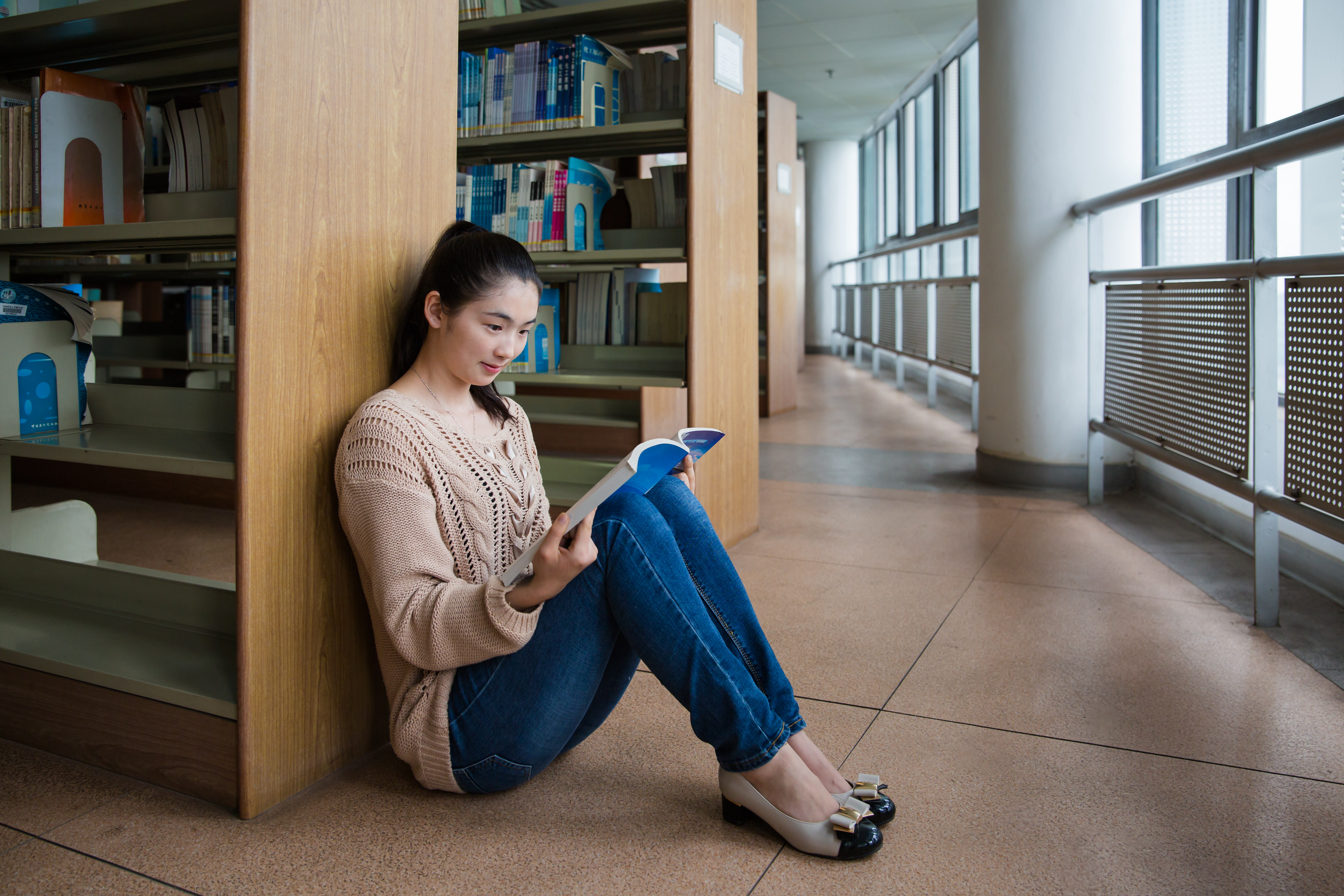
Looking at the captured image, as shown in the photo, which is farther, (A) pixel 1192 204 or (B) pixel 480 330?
(A) pixel 1192 204

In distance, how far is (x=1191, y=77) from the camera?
354 centimetres

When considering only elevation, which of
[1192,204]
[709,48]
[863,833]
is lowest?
[863,833]

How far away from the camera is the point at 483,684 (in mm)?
1270

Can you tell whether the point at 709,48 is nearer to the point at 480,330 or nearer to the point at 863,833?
the point at 480,330

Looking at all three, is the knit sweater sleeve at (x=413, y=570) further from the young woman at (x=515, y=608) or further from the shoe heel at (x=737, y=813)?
the shoe heel at (x=737, y=813)

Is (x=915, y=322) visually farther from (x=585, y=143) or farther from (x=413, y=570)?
(x=413, y=570)

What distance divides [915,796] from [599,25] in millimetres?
2472

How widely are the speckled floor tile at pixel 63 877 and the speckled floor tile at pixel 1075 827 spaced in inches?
32.0

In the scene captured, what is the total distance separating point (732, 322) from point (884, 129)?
10.3m

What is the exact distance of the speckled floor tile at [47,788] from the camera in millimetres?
1357

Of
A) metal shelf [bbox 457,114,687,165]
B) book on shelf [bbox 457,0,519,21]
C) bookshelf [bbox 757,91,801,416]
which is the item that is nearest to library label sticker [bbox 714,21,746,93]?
metal shelf [bbox 457,114,687,165]

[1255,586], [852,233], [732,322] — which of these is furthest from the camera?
[852,233]

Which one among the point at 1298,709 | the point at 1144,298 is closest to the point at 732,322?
the point at 1144,298

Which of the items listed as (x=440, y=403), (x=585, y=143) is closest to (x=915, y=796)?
(x=440, y=403)
